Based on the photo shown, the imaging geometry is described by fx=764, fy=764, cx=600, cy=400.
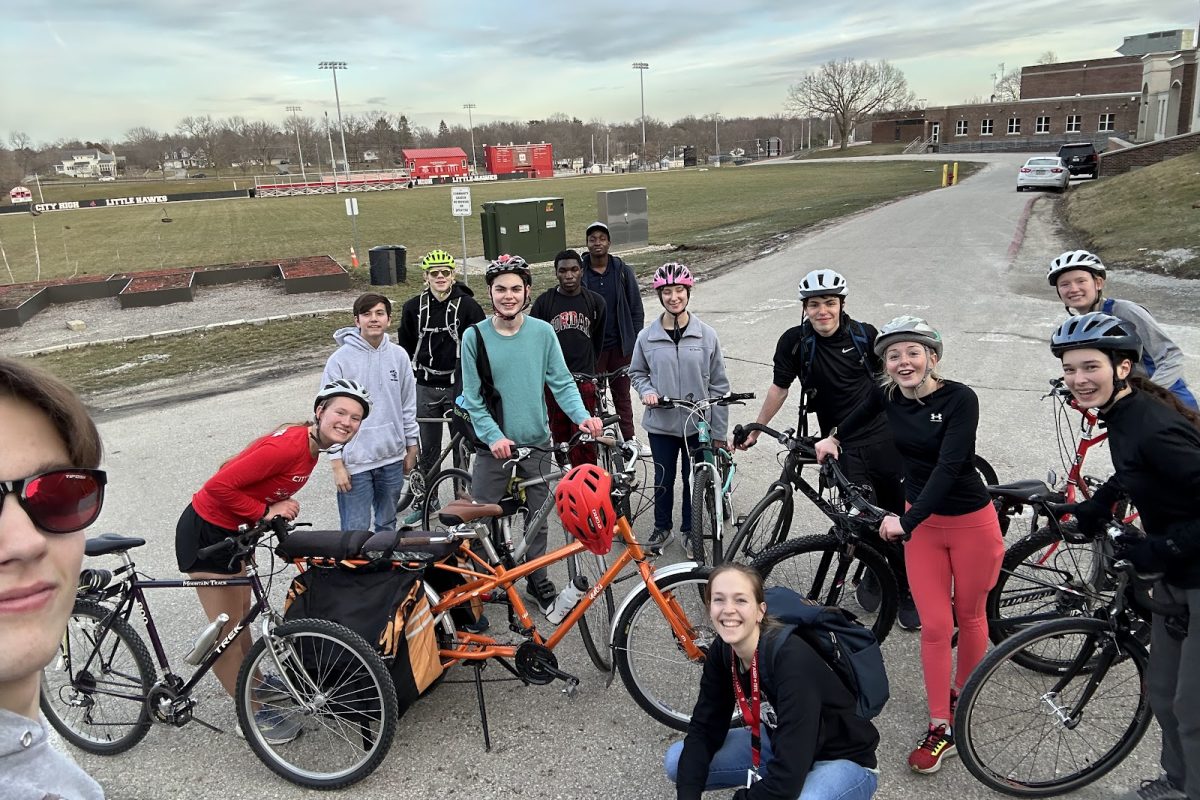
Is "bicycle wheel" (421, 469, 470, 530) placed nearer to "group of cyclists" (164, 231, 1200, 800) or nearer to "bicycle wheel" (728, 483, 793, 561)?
"group of cyclists" (164, 231, 1200, 800)

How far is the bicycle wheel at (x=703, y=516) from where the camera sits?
4.86 meters

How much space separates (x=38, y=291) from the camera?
18016 millimetres

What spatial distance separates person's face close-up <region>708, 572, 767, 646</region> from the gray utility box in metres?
18.9

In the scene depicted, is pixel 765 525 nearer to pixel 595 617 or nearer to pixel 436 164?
pixel 595 617

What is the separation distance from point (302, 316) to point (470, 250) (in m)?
10.6

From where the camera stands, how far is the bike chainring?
3686 mm

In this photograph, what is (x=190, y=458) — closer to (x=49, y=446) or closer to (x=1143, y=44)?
(x=49, y=446)

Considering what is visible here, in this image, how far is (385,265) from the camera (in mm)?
17812

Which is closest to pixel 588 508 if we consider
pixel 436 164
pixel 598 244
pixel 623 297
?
pixel 623 297

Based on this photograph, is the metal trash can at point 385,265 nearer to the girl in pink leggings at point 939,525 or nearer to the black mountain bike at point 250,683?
the black mountain bike at point 250,683

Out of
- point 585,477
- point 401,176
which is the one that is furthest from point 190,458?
point 401,176

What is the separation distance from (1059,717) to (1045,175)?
1310 inches

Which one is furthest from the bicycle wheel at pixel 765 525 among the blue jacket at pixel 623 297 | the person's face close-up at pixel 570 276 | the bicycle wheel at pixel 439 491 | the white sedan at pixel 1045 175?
the white sedan at pixel 1045 175

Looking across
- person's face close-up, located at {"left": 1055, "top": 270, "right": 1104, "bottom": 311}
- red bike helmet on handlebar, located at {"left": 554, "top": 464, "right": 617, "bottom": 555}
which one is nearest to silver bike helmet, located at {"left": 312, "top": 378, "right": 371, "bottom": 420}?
red bike helmet on handlebar, located at {"left": 554, "top": 464, "right": 617, "bottom": 555}
